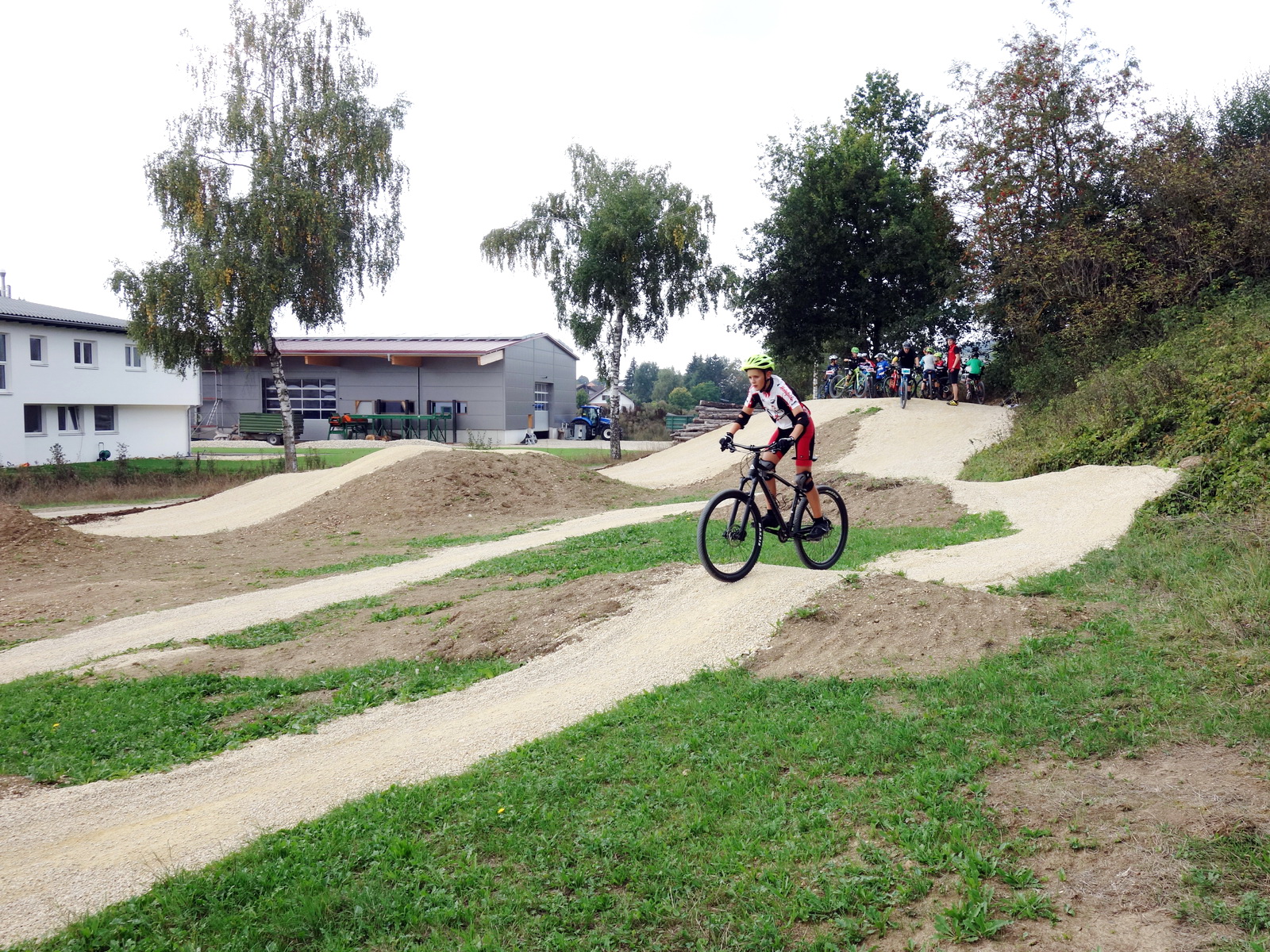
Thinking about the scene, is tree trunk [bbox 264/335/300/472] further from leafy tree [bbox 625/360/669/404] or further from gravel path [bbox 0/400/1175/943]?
leafy tree [bbox 625/360/669/404]

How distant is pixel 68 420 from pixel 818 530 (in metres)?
33.0

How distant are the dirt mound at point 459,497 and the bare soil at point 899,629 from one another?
10.6m

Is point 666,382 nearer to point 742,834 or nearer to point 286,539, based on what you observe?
point 286,539

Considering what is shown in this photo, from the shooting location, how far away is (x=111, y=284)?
25781 millimetres

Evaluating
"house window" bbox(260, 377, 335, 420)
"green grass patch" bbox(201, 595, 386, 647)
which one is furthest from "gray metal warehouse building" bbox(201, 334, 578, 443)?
"green grass patch" bbox(201, 595, 386, 647)

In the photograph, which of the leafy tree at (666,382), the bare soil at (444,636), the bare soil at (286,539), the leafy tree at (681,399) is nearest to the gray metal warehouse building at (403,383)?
the bare soil at (286,539)

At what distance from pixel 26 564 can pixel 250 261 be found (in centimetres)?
1531

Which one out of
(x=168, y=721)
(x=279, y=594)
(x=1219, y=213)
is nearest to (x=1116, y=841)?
(x=168, y=721)

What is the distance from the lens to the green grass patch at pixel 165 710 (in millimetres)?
6023

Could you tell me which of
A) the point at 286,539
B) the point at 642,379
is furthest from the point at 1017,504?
the point at 642,379

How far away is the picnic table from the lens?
149 feet

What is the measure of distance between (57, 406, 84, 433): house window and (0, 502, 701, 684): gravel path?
25.3 meters

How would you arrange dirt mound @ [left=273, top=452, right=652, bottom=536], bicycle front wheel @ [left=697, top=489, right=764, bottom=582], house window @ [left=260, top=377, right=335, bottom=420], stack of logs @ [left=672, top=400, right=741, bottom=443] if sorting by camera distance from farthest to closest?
house window @ [left=260, top=377, right=335, bottom=420] < stack of logs @ [left=672, top=400, right=741, bottom=443] < dirt mound @ [left=273, top=452, right=652, bottom=536] < bicycle front wheel @ [left=697, top=489, right=764, bottom=582]

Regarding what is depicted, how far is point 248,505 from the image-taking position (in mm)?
21281
